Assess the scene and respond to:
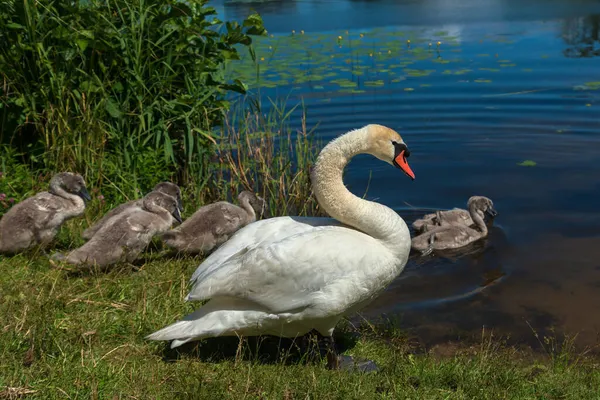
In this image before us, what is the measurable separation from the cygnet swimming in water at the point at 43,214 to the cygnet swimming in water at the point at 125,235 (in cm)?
39

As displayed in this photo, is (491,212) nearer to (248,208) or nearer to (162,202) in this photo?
(248,208)

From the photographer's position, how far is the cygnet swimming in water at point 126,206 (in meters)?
7.51

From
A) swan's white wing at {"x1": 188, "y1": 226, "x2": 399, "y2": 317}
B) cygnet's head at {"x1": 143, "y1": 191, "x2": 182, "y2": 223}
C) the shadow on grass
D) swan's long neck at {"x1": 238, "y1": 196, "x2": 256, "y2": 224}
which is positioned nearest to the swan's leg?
swan's long neck at {"x1": 238, "y1": 196, "x2": 256, "y2": 224}

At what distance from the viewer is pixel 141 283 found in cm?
682

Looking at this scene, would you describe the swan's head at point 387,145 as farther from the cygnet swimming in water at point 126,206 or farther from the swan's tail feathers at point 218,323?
the cygnet swimming in water at point 126,206

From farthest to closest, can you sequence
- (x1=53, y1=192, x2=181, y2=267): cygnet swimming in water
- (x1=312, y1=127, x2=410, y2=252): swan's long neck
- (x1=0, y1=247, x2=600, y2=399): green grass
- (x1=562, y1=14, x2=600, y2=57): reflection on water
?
(x1=562, y1=14, x2=600, y2=57): reflection on water
(x1=53, y1=192, x2=181, y2=267): cygnet swimming in water
(x1=312, y1=127, x2=410, y2=252): swan's long neck
(x1=0, y1=247, x2=600, y2=399): green grass

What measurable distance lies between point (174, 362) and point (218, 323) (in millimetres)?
413

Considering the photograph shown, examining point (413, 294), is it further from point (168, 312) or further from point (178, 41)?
point (178, 41)

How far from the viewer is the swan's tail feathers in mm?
5336

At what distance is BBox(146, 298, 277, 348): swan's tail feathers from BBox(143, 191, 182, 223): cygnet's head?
2255 mm

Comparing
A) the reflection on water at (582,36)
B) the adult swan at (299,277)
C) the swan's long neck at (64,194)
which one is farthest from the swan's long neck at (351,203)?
the reflection on water at (582,36)

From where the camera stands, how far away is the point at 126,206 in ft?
25.3

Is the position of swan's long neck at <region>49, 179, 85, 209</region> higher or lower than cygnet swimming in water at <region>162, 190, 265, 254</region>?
higher

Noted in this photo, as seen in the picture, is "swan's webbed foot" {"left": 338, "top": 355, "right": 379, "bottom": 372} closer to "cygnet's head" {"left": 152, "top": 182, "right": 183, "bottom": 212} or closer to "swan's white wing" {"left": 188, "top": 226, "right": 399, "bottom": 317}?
"swan's white wing" {"left": 188, "top": 226, "right": 399, "bottom": 317}
